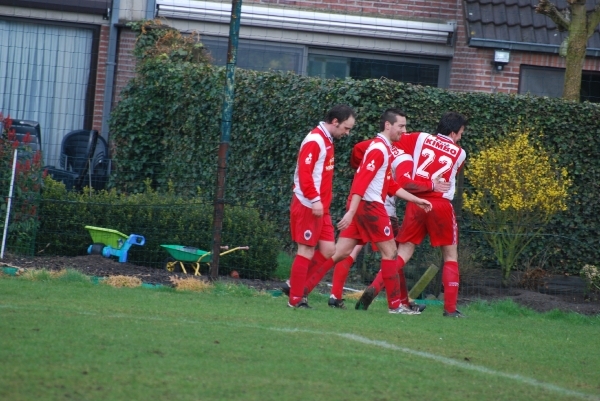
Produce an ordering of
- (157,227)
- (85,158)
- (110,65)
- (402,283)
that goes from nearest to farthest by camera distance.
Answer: (402,283)
(157,227)
(85,158)
(110,65)

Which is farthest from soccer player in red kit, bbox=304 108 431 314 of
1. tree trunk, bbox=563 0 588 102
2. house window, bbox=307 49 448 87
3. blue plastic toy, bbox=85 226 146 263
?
house window, bbox=307 49 448 87

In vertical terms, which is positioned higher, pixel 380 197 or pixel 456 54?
pixel 456 54

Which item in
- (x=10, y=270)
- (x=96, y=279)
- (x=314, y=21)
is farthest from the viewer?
(x=314, y=21)

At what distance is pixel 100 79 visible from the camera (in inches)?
648

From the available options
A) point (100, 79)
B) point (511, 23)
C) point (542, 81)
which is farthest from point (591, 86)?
point (100, 79)

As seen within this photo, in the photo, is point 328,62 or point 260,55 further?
point 328,62

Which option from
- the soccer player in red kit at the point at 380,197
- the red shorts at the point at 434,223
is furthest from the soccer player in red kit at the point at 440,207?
the soccer player in red kit at the point at 380,197

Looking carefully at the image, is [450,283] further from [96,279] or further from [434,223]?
[96,279]

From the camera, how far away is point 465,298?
1160cm

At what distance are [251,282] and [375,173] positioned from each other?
3.18 m

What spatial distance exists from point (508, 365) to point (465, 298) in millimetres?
5135

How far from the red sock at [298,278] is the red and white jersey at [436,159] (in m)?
1.34

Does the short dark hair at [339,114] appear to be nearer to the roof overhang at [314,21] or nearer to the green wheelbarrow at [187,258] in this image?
the green wheelbarrow at [187,258]

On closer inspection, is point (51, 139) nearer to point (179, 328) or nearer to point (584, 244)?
point (584, 244)
